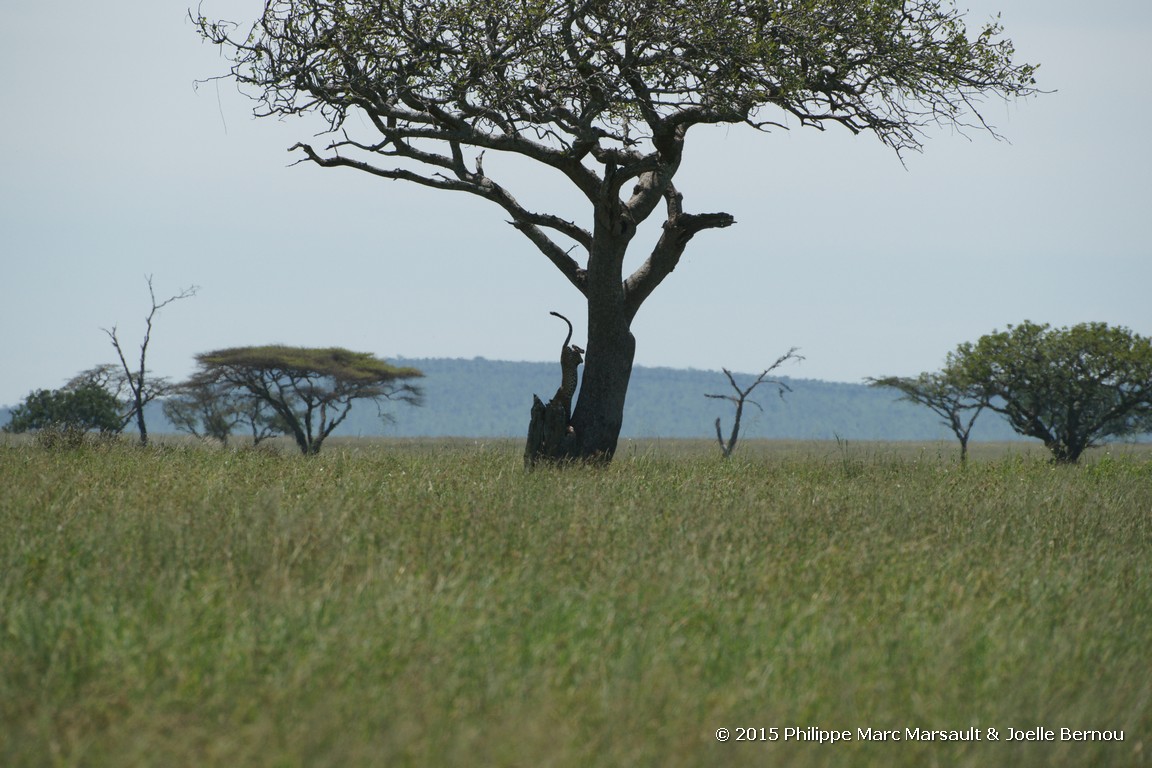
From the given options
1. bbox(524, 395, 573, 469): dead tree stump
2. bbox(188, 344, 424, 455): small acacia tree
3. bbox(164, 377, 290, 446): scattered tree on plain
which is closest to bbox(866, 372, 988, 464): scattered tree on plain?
bbox(188, 344, 424, 455): small acacia tree

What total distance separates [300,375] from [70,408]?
10.0m

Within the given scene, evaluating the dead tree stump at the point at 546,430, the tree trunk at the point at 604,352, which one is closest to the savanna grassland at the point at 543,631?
the dead tree stump at the point at 546,430

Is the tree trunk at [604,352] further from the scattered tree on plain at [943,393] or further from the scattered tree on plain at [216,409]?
the scattered tree on plain at [216,409]

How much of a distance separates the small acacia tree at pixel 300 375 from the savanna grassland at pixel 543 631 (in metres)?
38.5

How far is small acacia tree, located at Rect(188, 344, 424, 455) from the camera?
1860 inches

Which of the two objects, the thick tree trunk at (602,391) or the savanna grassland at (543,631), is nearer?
the savanna grassland at (543,631)

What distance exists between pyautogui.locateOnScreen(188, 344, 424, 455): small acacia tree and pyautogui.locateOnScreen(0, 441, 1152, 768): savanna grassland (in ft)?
126

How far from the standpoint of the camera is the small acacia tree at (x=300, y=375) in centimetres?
4725

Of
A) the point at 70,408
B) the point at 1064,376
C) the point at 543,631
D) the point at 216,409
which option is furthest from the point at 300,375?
the point at 543,631

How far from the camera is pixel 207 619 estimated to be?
5129 millimetres

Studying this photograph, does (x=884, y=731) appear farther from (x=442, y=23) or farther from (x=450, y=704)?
(x=442, y=23)

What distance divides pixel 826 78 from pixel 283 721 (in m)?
13.6

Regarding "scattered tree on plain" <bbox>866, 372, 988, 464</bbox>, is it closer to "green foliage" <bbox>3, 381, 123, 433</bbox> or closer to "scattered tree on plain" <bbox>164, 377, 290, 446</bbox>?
"scattered tree on plain" <bbox>164, 377, 290, 446</bbox>

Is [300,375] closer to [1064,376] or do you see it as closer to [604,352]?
[1064,376]
